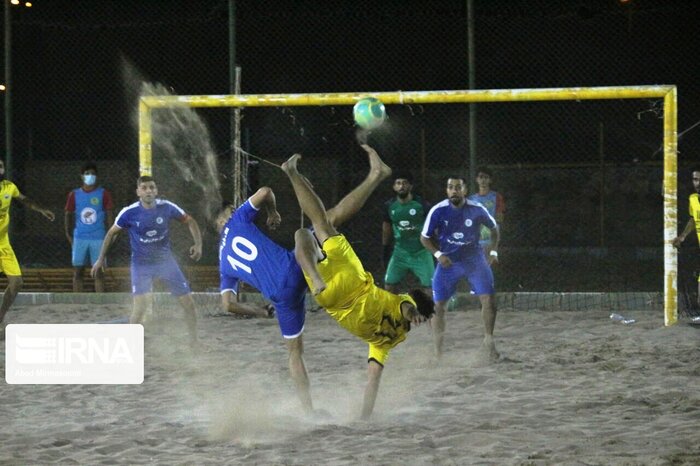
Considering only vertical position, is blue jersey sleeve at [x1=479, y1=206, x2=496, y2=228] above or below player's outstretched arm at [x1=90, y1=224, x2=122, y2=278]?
above

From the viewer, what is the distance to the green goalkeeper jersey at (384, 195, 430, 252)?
1081 centimetres

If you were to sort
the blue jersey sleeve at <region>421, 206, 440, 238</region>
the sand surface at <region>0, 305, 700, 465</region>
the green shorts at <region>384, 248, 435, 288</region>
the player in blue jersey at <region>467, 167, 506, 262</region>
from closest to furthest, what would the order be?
1. the sand surface at <region>0, 305, 700, 465</region>
2. the blue jersey sleeve at <region>421, 206, 440, 238</region>
3. the green shorts at <region>384, 248, 435, 288</region>
4. the player in blue jersey at <region>467, 167, 506, 262</region>

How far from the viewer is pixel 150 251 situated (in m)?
10.0

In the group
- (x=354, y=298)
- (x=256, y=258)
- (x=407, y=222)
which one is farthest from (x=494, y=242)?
(x=354, y=298)

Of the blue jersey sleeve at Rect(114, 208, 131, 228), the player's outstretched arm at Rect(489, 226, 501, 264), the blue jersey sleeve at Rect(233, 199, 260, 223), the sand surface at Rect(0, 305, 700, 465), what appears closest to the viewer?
the sand surface at Rect(0, 305, 700, 465)

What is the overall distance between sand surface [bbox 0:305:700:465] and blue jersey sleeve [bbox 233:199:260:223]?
1339 millimetres

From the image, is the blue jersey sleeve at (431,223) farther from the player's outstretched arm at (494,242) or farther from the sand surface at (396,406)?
the sand surface at (396,406)

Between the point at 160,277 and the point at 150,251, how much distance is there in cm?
28

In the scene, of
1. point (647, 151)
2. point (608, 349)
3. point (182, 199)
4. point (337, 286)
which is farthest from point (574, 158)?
point (337, 286)

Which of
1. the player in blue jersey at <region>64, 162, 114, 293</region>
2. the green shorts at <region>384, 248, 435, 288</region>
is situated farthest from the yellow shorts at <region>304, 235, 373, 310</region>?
the player in blue jersey at <region>64, 162, 114, 293</region>

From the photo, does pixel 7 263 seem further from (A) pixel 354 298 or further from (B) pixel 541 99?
(B) pixel 541 99

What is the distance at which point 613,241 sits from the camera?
2059 cm

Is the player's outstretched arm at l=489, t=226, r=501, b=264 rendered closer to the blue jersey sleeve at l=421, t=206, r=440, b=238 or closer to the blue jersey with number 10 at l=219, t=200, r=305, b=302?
the blue jersey sleeve at l=421, t=206, r=440, b=238

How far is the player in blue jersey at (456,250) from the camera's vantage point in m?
9.35
